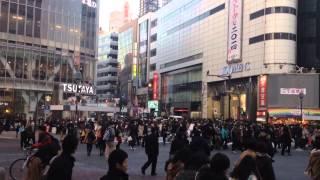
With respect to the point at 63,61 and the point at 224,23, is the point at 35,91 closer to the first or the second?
the point at 63,61

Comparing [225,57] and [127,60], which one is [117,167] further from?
[127,60]

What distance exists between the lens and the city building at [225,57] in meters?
71.9

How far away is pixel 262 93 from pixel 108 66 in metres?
108

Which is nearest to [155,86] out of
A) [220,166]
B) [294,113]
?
[294,113]

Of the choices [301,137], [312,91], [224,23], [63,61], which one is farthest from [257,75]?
[301,137]

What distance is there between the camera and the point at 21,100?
75562 mm

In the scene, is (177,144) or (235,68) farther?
(235,68)

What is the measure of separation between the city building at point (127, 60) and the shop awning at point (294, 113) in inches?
2594

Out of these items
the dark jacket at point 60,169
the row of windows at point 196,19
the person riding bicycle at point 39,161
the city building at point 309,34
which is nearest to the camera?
the dark jacket at point 60,169

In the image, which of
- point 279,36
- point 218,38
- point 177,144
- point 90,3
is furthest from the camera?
point 90,3

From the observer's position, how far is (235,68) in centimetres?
8050

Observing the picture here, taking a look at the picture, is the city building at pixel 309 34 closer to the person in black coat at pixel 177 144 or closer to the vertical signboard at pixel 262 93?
the vertical signboard at pixel 262 93

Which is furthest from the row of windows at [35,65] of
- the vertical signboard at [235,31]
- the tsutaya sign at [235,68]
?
the vertical signboard at [235,31]

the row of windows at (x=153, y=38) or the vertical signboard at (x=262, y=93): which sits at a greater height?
the row of windows at (x=153, y=38)
